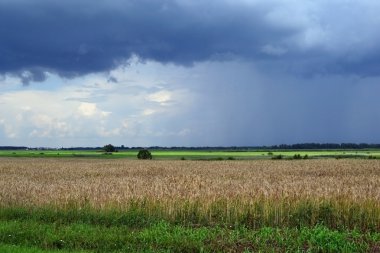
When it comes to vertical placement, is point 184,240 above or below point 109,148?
below

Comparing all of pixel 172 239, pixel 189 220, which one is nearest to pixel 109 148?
pixel 189 220

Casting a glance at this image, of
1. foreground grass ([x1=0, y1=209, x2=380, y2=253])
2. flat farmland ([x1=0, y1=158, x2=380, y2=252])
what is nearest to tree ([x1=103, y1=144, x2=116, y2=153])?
flat farmland ([x1=0, y1=158, x2=380, y2=252])

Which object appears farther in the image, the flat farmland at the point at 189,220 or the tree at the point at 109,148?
the tree at the point at 109,148

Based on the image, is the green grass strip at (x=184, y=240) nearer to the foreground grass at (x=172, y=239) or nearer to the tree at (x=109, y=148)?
the foreground grass at (x=172, y=239)

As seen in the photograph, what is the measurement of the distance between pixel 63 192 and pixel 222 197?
8.11 metres

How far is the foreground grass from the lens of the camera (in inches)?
487

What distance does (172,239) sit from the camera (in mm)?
13086

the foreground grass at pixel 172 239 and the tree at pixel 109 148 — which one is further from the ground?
the tree at pixel 109 148

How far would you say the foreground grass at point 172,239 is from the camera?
40.6ft

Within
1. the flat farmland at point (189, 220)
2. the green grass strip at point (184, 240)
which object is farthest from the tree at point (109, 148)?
the green grass strip at point (184, 240)

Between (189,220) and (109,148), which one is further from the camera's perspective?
(109,148)

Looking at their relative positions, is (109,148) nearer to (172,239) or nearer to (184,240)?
(172,239)

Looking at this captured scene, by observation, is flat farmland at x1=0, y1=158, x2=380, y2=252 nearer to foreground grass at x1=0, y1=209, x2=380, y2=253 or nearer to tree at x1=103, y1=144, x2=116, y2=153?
foreground grass at x1=0, y1=209, x2=380, y2=253

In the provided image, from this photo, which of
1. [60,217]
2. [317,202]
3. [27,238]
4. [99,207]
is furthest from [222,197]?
[27,238]
